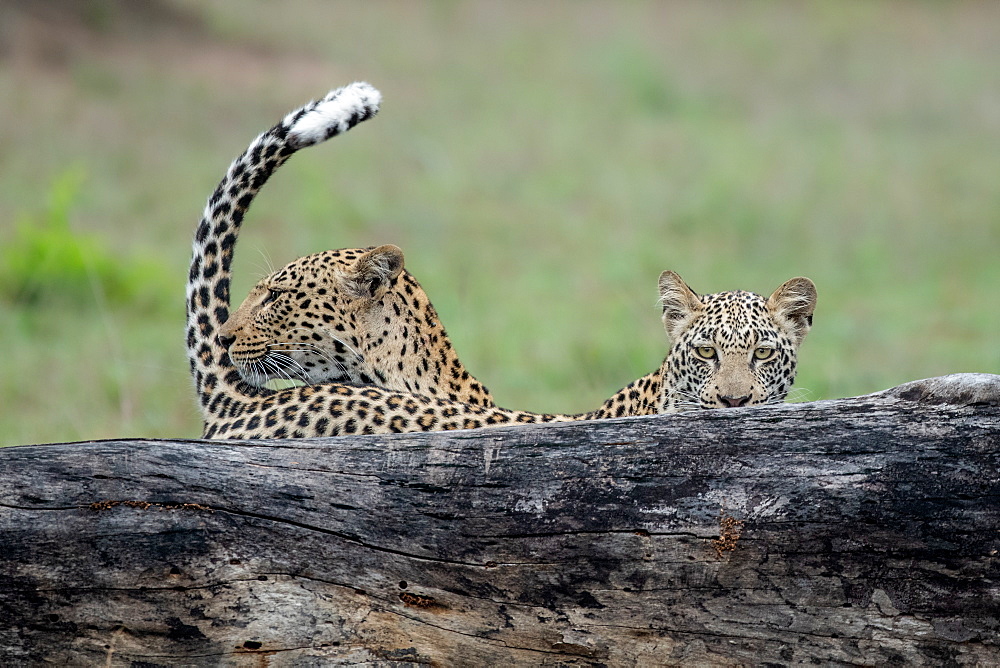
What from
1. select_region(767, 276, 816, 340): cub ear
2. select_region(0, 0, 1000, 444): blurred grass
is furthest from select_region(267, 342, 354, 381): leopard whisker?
select_region(0, 0, 1000, 444): blurred grass

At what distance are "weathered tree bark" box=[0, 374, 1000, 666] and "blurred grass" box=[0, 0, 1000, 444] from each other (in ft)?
Result: 16.1

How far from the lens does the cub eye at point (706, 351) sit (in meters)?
7.18

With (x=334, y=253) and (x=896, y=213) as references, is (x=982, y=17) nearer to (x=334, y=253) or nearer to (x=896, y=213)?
(x=896, y=213)

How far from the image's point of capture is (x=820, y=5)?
33.8 meters

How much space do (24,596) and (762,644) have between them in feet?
8.66

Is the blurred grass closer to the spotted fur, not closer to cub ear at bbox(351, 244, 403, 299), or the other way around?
the spotted fur

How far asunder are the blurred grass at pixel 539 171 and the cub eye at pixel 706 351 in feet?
14.7

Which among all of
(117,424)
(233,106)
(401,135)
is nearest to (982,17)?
(401,135)

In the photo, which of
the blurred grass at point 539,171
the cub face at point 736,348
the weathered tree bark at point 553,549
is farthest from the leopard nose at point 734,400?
the blurred grass at point 539,171

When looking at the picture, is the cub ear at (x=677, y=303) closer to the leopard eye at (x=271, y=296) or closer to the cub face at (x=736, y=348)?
the cub face at (x=736, y=348)

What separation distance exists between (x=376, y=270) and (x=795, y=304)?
2394 mm

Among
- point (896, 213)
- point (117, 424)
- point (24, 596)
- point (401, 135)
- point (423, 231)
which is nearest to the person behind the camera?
point (24, 596)

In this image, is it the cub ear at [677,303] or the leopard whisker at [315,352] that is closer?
Answer: the leopard whisker at [315,352]

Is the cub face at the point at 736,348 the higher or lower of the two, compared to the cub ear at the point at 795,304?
lower
